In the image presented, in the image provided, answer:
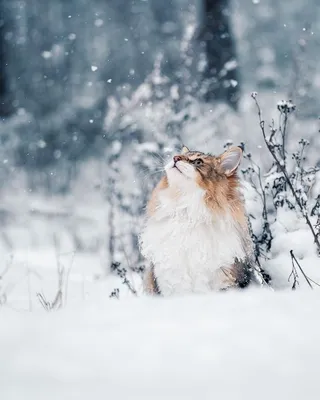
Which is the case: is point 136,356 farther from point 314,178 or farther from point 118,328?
point 314,178

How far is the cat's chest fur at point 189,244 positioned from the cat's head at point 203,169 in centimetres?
7

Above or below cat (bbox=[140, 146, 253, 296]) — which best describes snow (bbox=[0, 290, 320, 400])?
below

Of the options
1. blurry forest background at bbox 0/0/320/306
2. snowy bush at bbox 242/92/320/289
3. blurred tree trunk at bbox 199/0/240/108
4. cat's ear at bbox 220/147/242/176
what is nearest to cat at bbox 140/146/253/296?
cat's ear at bbox 220/147/242/176

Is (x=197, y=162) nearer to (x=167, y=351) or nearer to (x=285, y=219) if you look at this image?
(x=285, y=219)

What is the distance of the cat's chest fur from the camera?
2711 mm

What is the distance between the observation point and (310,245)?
11.2 ft

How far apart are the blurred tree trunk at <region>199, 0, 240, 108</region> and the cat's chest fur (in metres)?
4.91

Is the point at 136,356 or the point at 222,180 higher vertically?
the point at 222,180

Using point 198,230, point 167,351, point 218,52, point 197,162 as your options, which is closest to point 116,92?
point 218,52

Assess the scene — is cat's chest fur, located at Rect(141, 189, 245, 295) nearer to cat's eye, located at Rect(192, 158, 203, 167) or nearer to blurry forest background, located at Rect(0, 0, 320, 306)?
cat's eye, located at Rect(192, 158, 203, 167)

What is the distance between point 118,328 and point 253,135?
5946 mm

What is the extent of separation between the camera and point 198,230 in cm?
283

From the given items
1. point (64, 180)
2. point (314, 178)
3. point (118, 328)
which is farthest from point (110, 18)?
point (118, 328)

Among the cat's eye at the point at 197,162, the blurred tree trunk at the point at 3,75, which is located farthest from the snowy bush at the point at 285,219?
the blurred tree trunk at the point at 3,75
